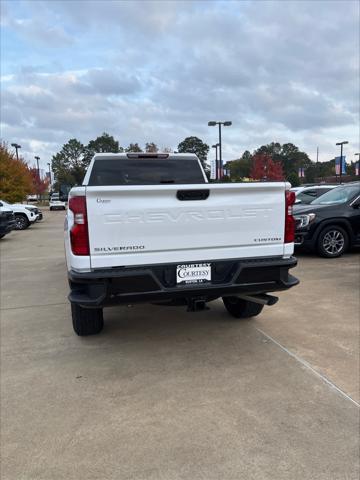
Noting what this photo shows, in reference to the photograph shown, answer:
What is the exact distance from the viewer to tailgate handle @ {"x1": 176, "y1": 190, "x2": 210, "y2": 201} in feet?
11.9

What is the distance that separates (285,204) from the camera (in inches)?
153

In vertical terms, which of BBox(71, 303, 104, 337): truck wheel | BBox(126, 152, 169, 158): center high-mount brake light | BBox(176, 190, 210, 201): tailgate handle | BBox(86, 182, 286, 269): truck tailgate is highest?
BBox(126, 152, 169, 158): center high-mount brake light

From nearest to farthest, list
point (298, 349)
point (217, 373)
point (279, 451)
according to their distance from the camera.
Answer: point (279, 451) → point (217, 373) → point (298, 349)

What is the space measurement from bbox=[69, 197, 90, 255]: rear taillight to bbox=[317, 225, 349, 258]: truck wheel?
22.2ft

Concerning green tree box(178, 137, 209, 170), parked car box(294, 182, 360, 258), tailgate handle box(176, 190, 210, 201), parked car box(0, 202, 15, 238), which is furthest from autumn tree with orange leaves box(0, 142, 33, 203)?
green tree box(178, 137, 209, 170)

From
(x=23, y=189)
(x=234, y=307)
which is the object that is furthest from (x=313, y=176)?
(x=234, y=307)

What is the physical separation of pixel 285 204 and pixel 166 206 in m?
1.13

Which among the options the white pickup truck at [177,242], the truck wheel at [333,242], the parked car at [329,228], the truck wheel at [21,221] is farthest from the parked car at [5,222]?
the white pickup truck at [177,242]

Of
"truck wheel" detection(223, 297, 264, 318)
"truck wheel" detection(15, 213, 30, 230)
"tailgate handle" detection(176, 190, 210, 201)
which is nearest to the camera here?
"tailgate handle" detection(176, 190, 210, 201)

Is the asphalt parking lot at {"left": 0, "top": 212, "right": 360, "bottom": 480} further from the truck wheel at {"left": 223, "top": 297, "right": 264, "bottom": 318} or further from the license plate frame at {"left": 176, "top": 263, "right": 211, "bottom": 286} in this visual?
the license plate frame at {"left": 176, "top": 263, "right": 211, "bottom": 286}

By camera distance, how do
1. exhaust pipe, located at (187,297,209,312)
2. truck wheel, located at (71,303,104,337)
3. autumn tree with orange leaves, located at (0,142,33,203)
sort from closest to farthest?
1. exhaust pipe, located at (187,297,209,312)
2. truck wheel, located at (71,303,104,337)
3. autumn tree with orange leaves, located at (0,142,33,203)

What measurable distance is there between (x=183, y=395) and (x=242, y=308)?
6.22 feet

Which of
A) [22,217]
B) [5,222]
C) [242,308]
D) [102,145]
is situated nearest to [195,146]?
[102,145]

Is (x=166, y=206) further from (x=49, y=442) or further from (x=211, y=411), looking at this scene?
(x=49, y=442)
